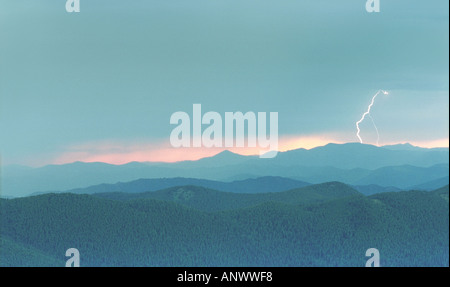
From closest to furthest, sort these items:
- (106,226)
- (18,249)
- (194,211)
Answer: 1. (18,249)
2. (106,226)
3. (194,211)

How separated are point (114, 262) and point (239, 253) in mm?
34469

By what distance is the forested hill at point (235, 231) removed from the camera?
162 m

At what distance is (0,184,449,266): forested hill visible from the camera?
162250 millimetres

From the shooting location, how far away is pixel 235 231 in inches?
6924

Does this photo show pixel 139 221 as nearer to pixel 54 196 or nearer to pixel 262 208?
pixel 54 196

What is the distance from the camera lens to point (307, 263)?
174 metres

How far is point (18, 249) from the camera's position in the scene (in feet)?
488
